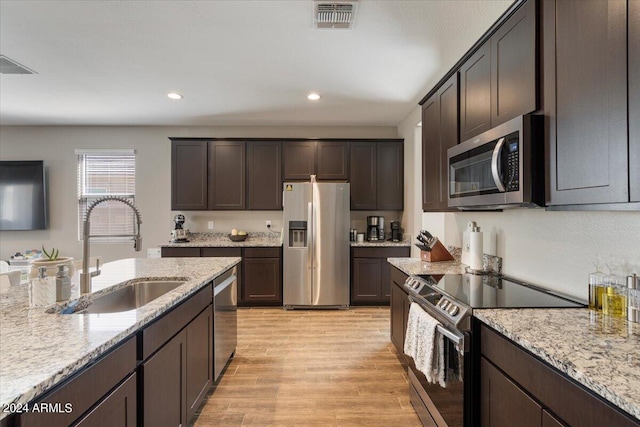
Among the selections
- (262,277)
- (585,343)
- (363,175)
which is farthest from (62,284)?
(363,175)

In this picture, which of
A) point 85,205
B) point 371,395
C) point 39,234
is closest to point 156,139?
point 85,205

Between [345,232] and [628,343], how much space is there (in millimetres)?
3317

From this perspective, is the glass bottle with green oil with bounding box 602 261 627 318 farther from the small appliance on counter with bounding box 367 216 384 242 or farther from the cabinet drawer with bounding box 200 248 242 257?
the cabinet drawer with bounding box 200 248 242 257

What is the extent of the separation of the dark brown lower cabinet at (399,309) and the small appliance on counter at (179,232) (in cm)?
320

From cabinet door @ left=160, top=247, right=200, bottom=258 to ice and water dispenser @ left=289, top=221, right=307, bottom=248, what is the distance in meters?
1.31

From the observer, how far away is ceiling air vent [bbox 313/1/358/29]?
2.06m

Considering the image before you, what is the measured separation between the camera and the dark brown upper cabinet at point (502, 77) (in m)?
1.51

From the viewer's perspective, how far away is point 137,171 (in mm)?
4984

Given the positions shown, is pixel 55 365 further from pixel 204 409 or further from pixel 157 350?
pixel 204 409

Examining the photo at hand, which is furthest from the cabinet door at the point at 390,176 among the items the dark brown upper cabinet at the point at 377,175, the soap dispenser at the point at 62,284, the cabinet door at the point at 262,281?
the soap dispenser at the point at 62,284

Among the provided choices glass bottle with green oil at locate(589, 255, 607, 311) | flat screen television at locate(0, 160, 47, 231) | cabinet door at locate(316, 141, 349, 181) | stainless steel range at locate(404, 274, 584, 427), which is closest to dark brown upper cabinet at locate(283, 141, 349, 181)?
cabinet door at locate(316, 141, 349, 181)

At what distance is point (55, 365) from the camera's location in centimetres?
86

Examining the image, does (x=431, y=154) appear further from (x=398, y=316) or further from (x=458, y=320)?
(x=458, y=320)

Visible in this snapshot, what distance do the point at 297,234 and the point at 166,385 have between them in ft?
9.47
